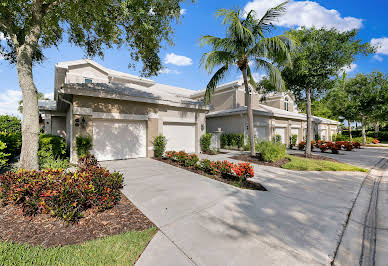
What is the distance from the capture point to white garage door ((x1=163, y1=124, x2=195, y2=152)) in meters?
10.8

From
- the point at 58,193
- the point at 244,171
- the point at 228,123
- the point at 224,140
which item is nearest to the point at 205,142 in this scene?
the point at 224,140

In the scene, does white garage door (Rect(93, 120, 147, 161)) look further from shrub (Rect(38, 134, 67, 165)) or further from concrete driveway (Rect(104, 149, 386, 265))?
concrete driveway (Rect(104, 149, 386, 265))

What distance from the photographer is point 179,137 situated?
36.8 feet

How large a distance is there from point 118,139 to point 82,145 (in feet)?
5.64

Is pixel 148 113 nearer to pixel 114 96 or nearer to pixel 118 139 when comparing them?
pixel 114 96

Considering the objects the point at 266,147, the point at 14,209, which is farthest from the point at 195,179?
the point at 266,147

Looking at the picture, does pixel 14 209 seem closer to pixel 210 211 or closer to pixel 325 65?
pixel 210 211

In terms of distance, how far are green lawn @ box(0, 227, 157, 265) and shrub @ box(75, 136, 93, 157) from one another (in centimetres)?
570

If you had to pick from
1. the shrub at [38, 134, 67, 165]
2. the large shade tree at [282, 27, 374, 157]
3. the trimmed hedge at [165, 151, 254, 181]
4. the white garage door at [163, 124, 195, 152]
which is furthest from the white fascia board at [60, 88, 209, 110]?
the large shade tree at [282, 27, 374, 157]

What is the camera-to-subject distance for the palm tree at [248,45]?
→ 26.5 ft

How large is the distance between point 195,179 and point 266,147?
202 inches

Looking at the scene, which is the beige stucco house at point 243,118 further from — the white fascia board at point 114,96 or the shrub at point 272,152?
the shrub at point 272,152

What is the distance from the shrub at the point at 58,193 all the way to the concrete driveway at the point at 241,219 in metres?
0.74

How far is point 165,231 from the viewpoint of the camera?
2746 millimetres
